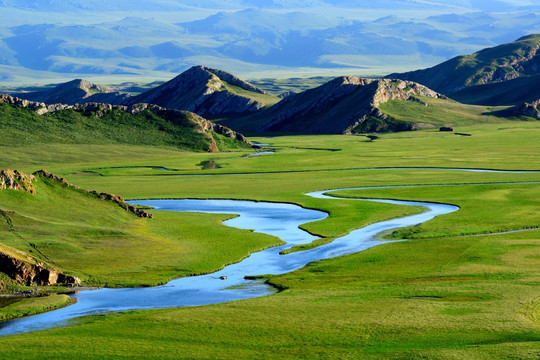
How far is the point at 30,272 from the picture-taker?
48.9m

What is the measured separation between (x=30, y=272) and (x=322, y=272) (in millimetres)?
17326

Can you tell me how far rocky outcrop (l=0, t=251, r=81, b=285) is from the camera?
4850 cm

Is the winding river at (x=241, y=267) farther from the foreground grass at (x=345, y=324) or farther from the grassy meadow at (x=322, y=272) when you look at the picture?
the foreground grass at (x=345, y=324)

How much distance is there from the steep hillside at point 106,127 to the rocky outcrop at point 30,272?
104458 millimetres

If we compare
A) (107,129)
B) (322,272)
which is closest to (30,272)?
(322,272)

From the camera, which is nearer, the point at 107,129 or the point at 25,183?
the point at 25,183

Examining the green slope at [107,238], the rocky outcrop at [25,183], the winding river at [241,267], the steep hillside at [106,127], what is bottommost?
the winding river at [241,267]

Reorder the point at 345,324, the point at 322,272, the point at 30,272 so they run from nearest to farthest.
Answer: the point at 345,324 → the point at 30,272 → the point at 322,272

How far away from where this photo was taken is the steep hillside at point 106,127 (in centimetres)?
15925

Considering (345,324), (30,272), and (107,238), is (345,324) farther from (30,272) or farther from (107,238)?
(107,238)

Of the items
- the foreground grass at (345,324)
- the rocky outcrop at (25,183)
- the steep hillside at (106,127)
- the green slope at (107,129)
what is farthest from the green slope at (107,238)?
the green slope at (107,129)

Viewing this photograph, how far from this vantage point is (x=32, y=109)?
167625 mm

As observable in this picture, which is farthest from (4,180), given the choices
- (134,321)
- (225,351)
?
(225,351)

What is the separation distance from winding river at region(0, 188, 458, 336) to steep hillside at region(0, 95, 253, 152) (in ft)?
250
